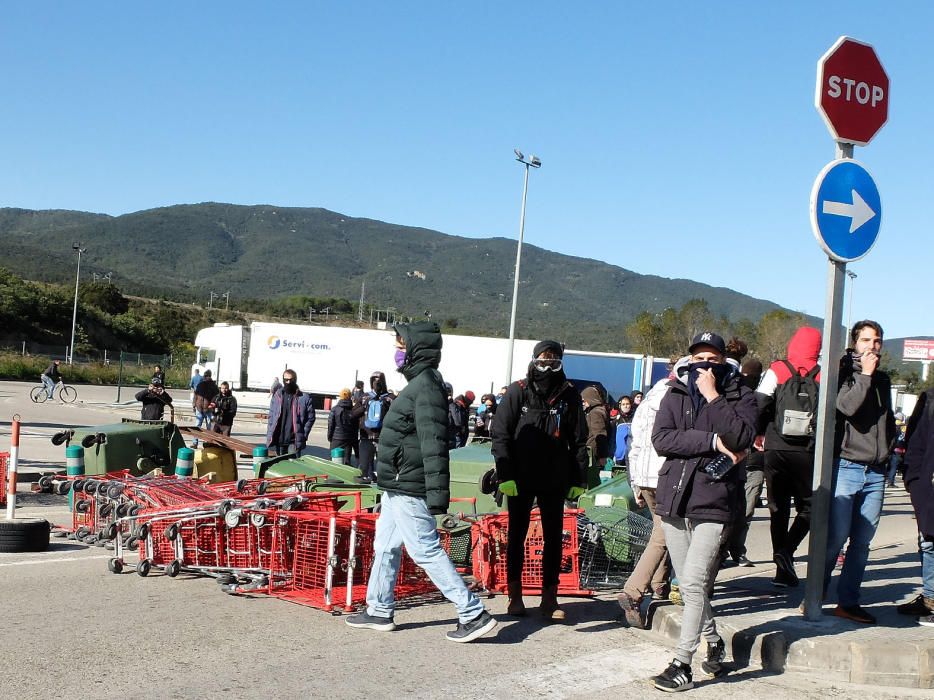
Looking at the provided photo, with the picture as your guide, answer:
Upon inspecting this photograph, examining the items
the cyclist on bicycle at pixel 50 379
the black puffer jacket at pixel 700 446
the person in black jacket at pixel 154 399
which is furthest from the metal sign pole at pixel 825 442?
the cyclist on bicycle at pixel 50 379

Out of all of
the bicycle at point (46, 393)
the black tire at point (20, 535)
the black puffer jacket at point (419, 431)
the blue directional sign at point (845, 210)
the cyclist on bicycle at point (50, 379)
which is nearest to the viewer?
the black puffer jacket at point (419, 431)

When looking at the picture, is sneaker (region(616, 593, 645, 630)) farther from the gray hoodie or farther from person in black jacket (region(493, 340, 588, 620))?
the gray hoodie

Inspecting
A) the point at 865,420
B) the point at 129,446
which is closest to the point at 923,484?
the point at 865,420

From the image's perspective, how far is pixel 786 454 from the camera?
7984 mm

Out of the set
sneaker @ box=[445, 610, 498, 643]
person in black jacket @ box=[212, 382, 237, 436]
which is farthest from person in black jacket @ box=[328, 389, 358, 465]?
sneaker @ box=[445, 610, 498, 643]

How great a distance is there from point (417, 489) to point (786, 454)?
11.3 feet

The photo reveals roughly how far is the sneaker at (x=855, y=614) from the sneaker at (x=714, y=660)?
1441 millimetres

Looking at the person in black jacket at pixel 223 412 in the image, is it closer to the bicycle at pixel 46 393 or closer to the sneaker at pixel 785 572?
the sneaker at pixel 785 572

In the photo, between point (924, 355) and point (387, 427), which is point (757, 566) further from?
point (924, 355)

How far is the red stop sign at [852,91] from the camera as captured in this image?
21.3ft

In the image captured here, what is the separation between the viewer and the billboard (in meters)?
74.5

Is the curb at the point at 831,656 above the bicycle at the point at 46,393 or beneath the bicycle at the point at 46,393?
above

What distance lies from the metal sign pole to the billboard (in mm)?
74216

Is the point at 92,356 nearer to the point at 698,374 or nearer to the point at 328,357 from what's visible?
the point at 328,357
